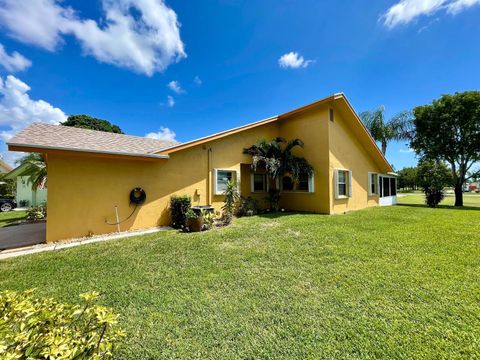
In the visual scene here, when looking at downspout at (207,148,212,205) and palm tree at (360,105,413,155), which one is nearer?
downspout at (207,148,212,205)

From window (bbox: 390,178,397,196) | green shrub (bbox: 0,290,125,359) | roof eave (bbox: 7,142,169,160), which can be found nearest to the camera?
green shrub (bbox: 0,290,125,359)

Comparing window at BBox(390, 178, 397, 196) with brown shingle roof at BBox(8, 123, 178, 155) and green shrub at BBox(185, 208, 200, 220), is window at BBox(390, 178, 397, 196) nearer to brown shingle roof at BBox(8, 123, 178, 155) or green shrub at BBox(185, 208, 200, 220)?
green shrub at BBox(185, 208, 200, 220)

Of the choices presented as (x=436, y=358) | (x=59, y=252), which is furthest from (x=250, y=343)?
(x=59, y=252)

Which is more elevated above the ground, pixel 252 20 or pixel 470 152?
pixel 252 20

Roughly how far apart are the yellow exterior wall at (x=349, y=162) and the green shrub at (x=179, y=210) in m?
7.37

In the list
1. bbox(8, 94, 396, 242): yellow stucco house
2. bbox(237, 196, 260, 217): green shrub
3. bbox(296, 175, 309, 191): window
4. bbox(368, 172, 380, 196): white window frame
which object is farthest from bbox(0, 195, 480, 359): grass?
bbox(368, 172, 380, 196): white window frame

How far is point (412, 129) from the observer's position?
64.3ft

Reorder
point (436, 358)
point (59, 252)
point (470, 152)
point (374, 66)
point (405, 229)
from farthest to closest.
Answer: point (470, 152), point (374, 66), point (405, 229), point (59, 252), point (436, 358)

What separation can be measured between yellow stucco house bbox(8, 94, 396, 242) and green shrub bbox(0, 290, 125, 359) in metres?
6.12

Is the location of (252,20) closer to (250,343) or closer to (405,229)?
(405,229)

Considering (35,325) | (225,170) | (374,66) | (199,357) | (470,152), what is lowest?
(199,357)

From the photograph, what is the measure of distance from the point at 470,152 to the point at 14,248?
27875 mm

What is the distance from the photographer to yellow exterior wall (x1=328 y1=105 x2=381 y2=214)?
1105cm

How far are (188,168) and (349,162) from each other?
9569 mm
